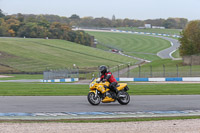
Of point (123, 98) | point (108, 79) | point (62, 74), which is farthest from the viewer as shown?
point (62, 74)

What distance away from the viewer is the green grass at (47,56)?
79500mm

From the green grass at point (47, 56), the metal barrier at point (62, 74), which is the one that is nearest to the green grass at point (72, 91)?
the metal barrier at point (62, 74)

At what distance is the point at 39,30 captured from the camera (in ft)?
396

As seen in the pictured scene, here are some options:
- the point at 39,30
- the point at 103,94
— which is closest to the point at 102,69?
the point at 103,94

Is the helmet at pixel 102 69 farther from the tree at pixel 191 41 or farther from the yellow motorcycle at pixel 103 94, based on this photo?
the tree at pixel 191 41

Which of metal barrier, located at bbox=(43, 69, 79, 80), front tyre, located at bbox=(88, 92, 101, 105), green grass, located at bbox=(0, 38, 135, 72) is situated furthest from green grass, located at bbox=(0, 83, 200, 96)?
green grass, located at bbox=(0, 38, 135, 72)

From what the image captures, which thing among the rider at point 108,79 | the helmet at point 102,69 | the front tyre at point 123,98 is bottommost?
the front tyre at point 123,98

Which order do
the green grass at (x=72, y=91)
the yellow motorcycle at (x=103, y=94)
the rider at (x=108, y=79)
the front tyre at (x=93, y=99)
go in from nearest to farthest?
the front tyre at (x=93, y=99) → the yellow motorcycle at (x=103, y=94) → the rider at (x=108, y=79) → the green grass at (x=72, y=91)

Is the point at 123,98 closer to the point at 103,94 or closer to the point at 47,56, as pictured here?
the point at 103,94

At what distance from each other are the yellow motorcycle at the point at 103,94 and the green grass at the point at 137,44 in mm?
89806

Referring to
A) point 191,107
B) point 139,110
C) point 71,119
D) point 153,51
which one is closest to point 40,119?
point 71,119

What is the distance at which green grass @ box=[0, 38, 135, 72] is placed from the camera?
261 ft

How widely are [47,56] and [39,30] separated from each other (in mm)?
32605

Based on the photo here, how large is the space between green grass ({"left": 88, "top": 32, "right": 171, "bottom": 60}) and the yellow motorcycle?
295 ft
